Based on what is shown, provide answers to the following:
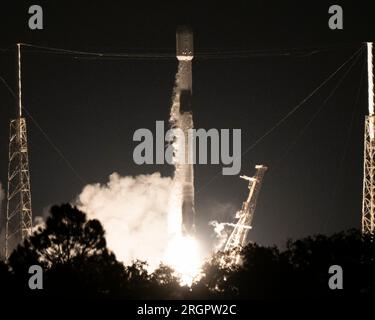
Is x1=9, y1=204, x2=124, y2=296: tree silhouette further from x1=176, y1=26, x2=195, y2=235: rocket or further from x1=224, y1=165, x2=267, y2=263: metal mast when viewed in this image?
x1=224, y1=165, x2=267, y2=263: metal mast

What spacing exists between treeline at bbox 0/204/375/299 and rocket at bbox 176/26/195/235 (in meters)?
22.8

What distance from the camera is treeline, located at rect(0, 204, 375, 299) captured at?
61.7 meters

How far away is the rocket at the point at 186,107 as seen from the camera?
87.4 m

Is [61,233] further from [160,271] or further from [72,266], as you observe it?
[160,271]

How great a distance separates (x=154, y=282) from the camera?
68.7m

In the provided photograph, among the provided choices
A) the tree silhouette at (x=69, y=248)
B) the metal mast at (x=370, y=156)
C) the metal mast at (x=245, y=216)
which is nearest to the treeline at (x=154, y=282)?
the tree silhouette at (x=69, y=248)

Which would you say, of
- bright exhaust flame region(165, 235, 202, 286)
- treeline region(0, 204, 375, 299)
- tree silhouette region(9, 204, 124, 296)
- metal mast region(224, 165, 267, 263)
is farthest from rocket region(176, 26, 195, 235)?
tree silhouette region(9, 204, 124, 296)

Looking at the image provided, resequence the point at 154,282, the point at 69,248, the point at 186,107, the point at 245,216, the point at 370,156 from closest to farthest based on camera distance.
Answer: the point at 69,248 < the point at 154,282 < the point at 370,156 < the point at 186,107 < the point at 245,216

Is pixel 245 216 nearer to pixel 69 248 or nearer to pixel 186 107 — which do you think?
pixel 186 107

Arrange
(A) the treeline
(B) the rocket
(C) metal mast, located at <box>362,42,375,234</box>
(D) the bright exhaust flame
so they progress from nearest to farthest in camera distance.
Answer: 1. (A) the treeline
2. (C) metal mast, located at <box>362,42,375,234</box>
3. (B) the rocket
4. (D) the bright exhaust flame

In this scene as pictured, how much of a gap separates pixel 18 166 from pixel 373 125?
23420 mm

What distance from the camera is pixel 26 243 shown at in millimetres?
65500

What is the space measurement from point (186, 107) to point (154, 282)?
78.8 feet

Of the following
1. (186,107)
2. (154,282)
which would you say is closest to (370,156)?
(186,107)
